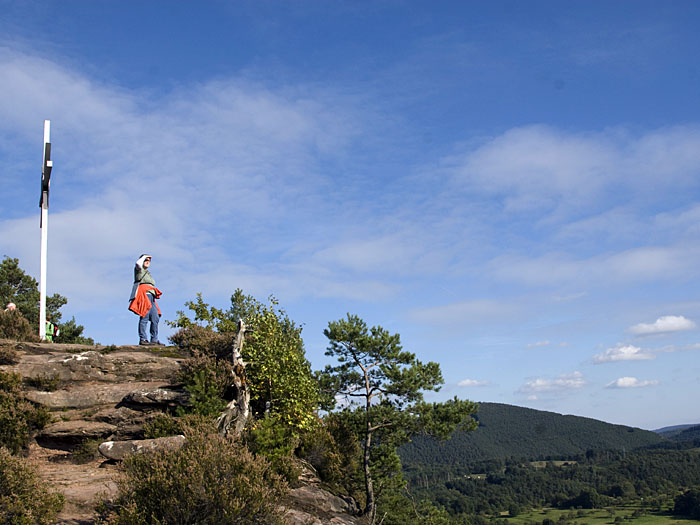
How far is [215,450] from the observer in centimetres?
956

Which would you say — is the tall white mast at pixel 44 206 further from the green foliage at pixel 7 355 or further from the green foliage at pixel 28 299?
the green foliage at pixel 28 299

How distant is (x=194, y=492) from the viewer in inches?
344

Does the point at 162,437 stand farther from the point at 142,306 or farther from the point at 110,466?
the point at 142,306

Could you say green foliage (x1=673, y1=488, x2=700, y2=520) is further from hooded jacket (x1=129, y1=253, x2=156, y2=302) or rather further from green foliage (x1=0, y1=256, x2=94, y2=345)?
hooded jacket (x1=129, y1=253, x2=156, y2=302)

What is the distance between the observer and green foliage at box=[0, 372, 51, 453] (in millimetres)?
13673

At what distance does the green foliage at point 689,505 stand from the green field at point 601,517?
320 centimetres

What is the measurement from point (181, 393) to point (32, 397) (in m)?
4.11

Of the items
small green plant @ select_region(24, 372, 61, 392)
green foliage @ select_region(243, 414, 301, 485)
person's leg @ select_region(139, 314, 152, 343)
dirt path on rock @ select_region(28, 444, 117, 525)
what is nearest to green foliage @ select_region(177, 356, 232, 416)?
green foliage @ select_region(243, 414, 301, 485)

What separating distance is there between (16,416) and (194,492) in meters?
8.29

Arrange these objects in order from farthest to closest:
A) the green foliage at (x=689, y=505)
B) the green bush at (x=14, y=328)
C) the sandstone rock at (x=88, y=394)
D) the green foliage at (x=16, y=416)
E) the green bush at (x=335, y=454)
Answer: the green foliage at (x=689, y=505)
the green bush at (x=14, y=328)
the green bush at (x=335, y=454)
the sandstone rock at (x=88, y=394)
the green foliage at (x=16, y=416)

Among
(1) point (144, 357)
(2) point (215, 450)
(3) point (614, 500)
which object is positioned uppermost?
(1) point (144, 357)

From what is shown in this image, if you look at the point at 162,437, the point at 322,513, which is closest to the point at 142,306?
the point at 162,437

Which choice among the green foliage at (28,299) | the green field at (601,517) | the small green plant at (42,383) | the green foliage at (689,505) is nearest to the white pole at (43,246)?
the small green plant at (42,383)

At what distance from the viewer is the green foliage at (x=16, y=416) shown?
1367 centimetres
